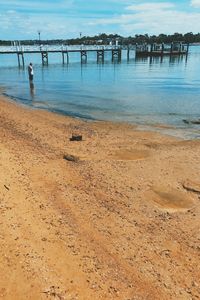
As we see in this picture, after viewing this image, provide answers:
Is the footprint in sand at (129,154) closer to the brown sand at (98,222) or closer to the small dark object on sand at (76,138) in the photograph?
the brown sand at (98,222)

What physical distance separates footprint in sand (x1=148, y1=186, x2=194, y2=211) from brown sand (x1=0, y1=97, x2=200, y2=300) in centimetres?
2

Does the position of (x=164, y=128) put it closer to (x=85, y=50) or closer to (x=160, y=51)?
(x=85, y=50)

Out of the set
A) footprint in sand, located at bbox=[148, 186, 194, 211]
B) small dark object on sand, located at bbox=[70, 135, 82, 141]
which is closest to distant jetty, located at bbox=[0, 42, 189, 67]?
small dark object on sand, located at bbox=[70, 135, 82, 141]

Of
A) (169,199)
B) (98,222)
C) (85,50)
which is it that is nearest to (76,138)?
(169,199)

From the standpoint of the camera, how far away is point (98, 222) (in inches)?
290

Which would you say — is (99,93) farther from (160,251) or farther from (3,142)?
(160,251)

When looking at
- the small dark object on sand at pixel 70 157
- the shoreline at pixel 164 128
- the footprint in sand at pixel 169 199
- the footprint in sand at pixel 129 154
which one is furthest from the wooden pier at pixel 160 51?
the footprint in sand at pixel 169 199

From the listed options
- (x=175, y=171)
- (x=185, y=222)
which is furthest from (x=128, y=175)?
(x=185, y=222)

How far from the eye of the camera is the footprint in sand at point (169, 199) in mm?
8570

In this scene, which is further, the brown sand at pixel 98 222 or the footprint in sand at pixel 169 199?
the footprint in sand at pixel 169 199

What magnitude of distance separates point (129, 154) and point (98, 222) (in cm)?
566

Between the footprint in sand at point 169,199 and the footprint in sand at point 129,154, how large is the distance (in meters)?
2.78

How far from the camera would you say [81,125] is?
715 inches

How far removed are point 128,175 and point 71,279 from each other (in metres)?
5.23
